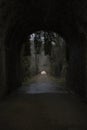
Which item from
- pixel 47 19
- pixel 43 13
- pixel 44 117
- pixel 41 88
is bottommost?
pixel 41 88

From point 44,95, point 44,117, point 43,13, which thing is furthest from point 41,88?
point 44,117

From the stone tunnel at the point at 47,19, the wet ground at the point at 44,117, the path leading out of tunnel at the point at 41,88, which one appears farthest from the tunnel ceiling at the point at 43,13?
the path leading out of tunnel at the point at 41,88

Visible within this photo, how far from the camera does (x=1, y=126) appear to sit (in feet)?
24.0

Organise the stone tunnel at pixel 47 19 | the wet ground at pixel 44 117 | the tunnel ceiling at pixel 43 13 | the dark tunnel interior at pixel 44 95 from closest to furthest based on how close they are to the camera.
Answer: the wet ground at pixel 44 117, the dark tunnel interior at pixel 44 95, the tunnel ceiling at pixel 43 13, the stone tunnel at pixel 47 19

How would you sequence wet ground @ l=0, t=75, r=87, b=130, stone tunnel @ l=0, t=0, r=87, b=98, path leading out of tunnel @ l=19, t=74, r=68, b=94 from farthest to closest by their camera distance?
1. path leading out of tunnel @ l=19, t=74, r=68, b=94
2. stone tunnel @ l=0, t=0, r=87, b=98
3. wet ground @ l=0, t=75, r=87, b=130

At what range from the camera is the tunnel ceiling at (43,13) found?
1143 centimetres

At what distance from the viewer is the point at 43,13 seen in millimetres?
14961

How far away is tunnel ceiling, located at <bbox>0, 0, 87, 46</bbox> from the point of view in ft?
37.5

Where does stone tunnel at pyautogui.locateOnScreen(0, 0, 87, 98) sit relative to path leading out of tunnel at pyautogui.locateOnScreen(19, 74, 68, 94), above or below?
above

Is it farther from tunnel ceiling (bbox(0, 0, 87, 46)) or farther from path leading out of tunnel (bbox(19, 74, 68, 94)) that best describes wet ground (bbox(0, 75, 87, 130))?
path leading out of tunnel (bbox(19, 74, 68, 94))

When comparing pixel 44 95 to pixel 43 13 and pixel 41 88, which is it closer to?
pixel 43 13

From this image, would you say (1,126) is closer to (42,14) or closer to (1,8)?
(1,8)

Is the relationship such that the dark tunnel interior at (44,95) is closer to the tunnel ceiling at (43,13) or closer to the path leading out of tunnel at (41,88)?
the tunnel ceiling at (43,13)

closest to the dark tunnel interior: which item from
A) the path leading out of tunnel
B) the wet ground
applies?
the wet ground
